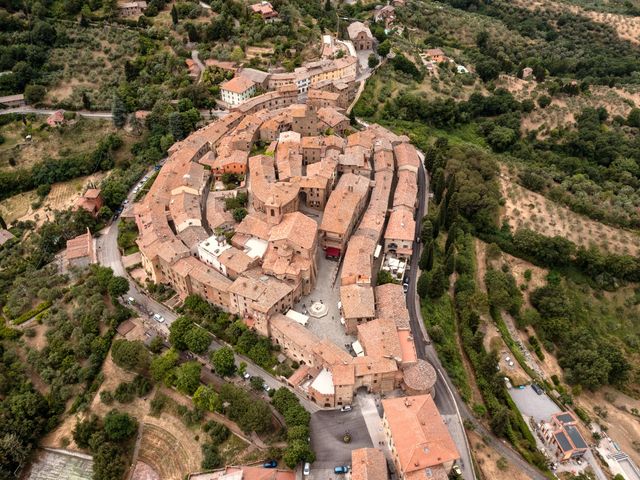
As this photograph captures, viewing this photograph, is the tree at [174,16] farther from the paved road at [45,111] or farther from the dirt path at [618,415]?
the dirt path at [618,415]

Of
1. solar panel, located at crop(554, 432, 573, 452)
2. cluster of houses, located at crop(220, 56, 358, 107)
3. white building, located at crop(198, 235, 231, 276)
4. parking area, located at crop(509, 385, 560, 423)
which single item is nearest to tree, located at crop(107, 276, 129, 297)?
white building, located at crop(198, 235, 231, 276)

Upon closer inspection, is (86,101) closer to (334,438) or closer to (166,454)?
(166,454)

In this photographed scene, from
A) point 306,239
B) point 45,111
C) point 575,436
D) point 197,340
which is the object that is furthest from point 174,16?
point 575,436

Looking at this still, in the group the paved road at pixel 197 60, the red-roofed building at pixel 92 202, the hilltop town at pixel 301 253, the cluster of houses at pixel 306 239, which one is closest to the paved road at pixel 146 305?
the hilltop town at pixel 301 253

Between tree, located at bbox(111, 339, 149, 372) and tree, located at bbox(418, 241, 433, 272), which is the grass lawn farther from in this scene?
tree, located at bbox(418, 241, 433, 272)

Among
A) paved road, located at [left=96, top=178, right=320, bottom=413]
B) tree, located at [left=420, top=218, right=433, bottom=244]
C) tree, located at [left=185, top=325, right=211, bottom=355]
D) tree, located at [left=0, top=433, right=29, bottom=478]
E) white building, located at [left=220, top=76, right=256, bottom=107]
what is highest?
white building, located at [left=220, top=76, right=256, bottom=107]

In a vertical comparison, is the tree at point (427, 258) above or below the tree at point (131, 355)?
above
